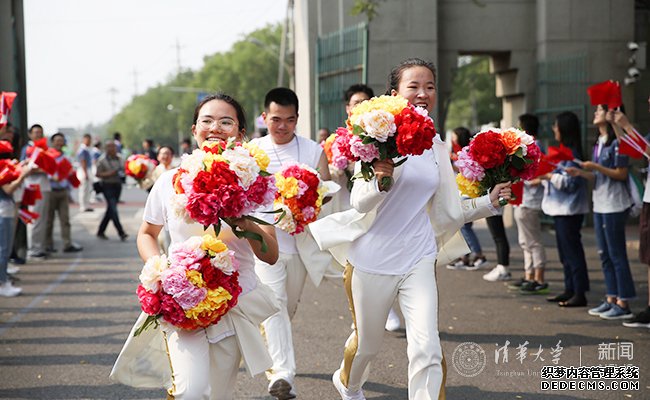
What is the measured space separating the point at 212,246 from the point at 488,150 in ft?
7.32

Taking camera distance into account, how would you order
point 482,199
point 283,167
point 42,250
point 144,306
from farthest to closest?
point 42,250 < point 283,167 < point 482,199 < point 144,306

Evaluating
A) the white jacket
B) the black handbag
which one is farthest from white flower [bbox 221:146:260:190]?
the black handbag

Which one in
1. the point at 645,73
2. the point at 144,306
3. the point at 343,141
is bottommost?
the point at 144,306

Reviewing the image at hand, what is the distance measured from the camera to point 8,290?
11.8m

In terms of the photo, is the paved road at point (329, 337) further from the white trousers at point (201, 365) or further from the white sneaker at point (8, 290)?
the white trousers at point (201, 365)

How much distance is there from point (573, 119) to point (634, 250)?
5.73 meters

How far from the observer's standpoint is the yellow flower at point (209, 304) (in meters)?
4.36

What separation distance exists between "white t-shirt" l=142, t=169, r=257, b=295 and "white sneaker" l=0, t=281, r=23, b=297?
24.9ft

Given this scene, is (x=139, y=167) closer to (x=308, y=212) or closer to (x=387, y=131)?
(x=308, y=212)

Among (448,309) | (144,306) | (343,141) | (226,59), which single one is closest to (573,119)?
(448,309)

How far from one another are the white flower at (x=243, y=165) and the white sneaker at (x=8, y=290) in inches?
330

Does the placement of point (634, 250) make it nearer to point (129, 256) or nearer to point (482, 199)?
point (129, 256)

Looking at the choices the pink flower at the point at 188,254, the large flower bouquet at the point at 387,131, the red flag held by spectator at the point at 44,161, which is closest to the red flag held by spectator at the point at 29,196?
→ the red flag held by spectator at the point at 44,161

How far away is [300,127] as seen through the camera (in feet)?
65.3
